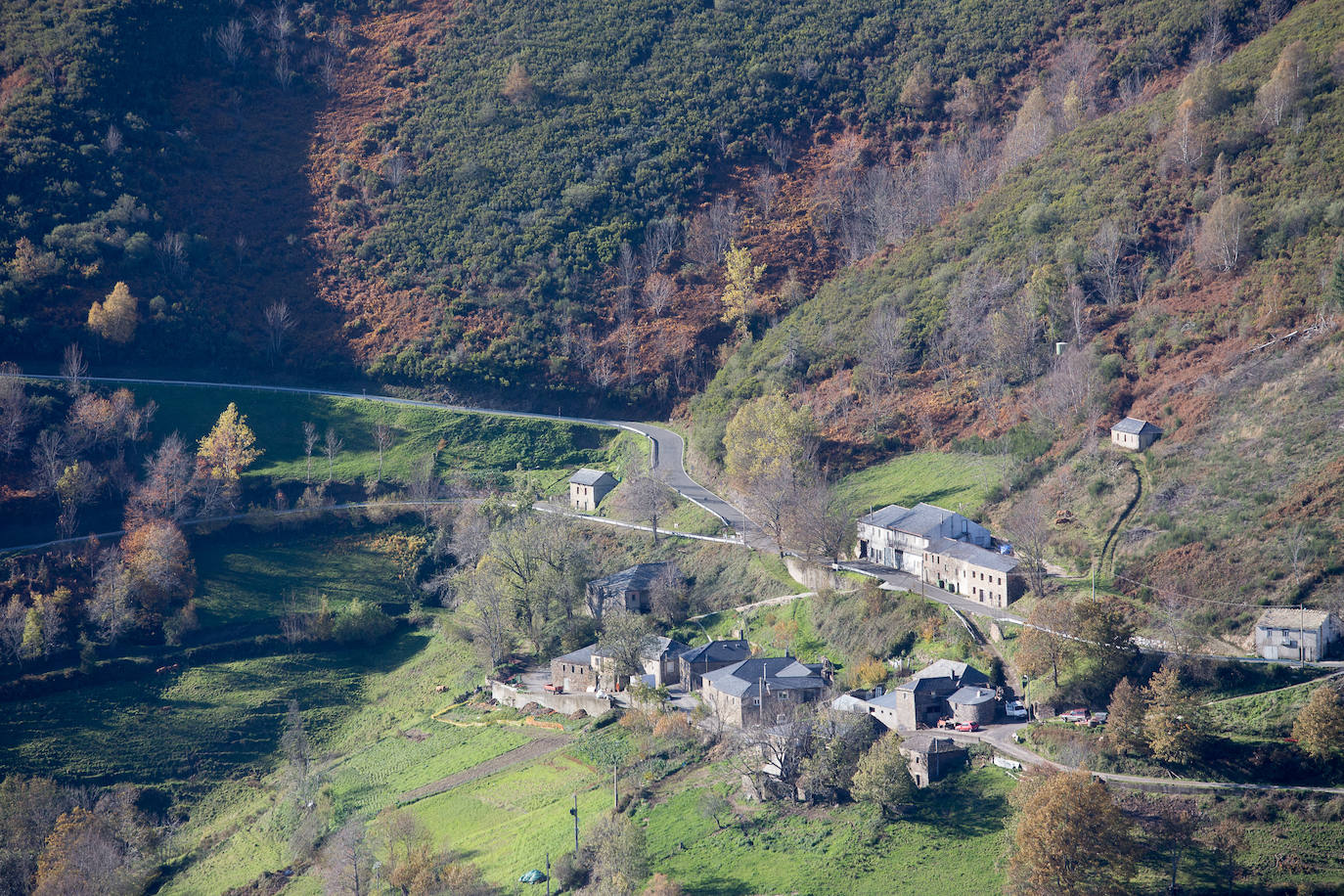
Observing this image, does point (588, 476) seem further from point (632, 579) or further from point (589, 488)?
point (632, 579)

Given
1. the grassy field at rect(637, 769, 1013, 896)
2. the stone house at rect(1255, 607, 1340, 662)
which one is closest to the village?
the stone house at rect(1255, 607, 1340, 662)

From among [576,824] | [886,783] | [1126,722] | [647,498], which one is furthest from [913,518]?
[576,824]

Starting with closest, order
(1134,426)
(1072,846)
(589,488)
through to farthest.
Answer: (1072,846) → (1134,426) → (589,488)

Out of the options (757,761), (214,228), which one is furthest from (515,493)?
(214,228)

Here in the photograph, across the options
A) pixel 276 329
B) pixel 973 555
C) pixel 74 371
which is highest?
pixel 276 329

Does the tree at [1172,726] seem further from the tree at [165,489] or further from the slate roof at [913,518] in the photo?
the tree at [165,489]

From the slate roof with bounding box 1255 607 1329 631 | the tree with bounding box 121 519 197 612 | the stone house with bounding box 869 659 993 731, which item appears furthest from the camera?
the tree with bounding box 121 519 197 612

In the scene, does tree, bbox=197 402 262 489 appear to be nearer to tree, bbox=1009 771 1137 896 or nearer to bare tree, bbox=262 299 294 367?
bare tree, bbox=262 299 294 367

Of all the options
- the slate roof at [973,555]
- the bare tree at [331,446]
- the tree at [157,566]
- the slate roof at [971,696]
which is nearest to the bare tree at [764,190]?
the bare tree at [331,446]
